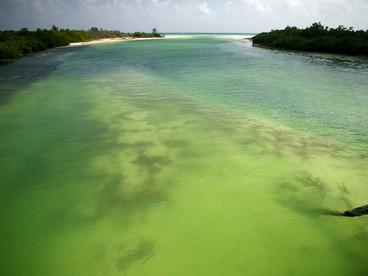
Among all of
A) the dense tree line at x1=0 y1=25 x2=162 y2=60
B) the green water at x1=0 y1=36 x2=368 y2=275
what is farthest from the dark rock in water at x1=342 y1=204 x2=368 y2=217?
the dense tree line at x1=0 y1=25 x2=162 y2=60

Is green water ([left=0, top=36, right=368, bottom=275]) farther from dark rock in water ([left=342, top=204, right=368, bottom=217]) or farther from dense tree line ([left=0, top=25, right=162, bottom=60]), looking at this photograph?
dense tree line ([left=0, top=25, right=162, bottom=60])

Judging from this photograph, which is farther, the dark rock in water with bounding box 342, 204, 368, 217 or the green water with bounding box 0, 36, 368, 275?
the dark rock in water with bounding box 342, 204, 368, 217

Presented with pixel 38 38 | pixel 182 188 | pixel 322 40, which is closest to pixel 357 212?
pixel 182 188

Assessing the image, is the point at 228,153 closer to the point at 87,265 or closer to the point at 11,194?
the point at 87,265

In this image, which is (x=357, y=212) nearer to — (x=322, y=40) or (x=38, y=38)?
(x=322, y=40)

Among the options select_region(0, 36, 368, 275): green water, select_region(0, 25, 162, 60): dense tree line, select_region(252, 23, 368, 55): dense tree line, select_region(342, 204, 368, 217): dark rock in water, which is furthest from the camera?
select_region(252, 23, 368, 55): dense tree line
